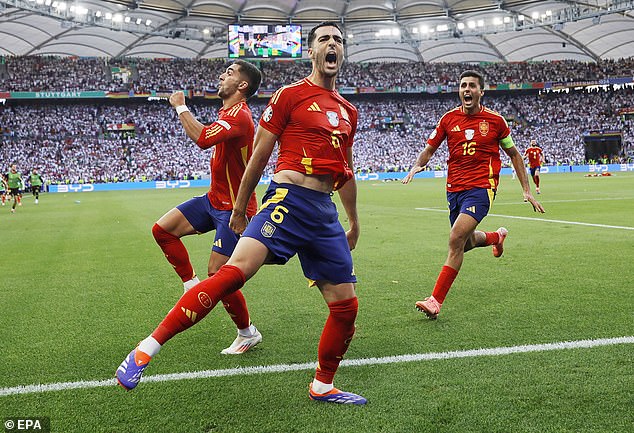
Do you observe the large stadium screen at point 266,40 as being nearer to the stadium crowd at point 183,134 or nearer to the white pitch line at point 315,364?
the stadium crowd at point 183,134

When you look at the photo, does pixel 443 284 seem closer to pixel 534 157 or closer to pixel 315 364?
pixel 315 364

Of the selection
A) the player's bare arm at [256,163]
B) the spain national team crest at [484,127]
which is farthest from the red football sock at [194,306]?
the spain national team crest at [484,127]

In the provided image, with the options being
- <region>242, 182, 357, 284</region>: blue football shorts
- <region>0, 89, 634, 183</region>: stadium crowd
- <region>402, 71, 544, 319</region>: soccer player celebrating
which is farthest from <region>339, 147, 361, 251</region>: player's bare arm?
<region>0, 89, 634, 183</region>: stadium crowd

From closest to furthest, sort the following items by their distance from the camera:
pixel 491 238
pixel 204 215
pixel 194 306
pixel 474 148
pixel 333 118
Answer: pixel 194 306 → pixel 333 118 → pixel 204 215 → pixel 474 148 → pixel 491 238

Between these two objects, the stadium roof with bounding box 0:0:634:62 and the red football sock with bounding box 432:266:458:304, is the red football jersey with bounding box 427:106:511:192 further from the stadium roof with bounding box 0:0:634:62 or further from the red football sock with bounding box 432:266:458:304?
the stadium roof with bounding box 0:0:634:62

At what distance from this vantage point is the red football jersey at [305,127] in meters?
3.65

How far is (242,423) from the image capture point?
322 centimetres

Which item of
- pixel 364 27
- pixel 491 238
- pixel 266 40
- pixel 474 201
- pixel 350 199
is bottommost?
pixel 491 238

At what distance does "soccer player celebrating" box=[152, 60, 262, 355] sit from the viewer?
4491 mm

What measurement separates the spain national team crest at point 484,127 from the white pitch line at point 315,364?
9.03 feet

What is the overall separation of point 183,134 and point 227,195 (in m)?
58.2

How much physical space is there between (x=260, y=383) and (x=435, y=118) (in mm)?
64330

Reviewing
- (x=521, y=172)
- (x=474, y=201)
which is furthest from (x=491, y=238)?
(x=474, y=201)

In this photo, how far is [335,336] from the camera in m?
3.66
